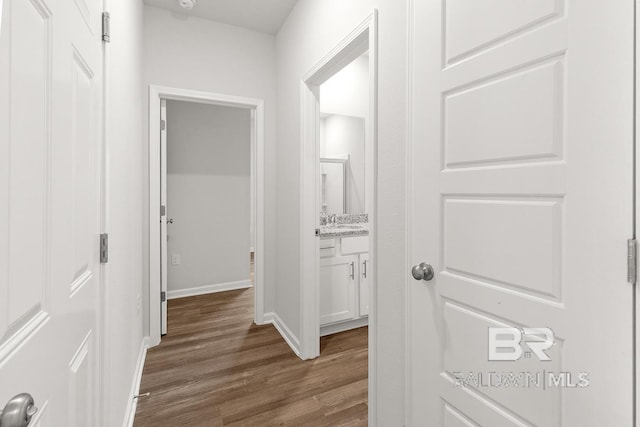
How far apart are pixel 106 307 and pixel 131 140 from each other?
108cm

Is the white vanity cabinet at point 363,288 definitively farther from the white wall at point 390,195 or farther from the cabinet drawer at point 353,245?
the white wall at point 390,195

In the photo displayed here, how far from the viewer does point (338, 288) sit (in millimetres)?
2725

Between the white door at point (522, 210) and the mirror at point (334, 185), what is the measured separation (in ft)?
6.90

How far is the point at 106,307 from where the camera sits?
3.78 ft

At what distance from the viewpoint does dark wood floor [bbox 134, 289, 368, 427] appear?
1735 mm

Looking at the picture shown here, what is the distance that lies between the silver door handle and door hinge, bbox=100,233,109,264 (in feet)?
2.32

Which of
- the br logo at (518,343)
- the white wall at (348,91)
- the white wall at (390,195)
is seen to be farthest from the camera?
the white wall at (348,91)

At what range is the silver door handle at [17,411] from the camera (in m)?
0.46

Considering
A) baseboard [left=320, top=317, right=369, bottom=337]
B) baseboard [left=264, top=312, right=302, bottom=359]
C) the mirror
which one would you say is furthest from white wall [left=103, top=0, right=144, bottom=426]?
the mirror

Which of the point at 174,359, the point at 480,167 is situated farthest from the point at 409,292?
the point at 174,359

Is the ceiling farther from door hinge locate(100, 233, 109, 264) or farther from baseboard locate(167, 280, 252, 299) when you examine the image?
baseboard locate(167, 280, 252, 299)

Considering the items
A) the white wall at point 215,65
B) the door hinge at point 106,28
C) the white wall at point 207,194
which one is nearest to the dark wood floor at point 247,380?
the white wall at point 215,65

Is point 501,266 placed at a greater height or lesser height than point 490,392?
greater

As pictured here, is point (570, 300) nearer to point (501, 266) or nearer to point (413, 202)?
point (501, 266)
